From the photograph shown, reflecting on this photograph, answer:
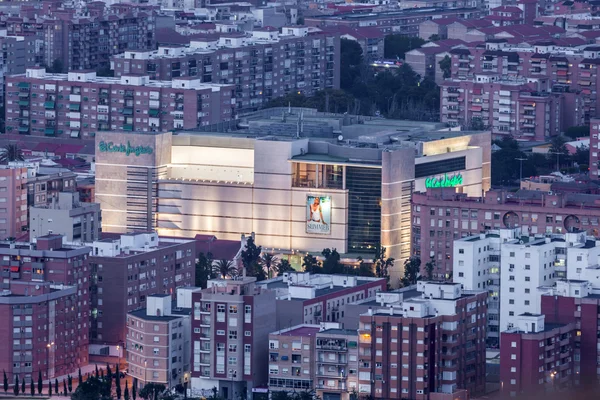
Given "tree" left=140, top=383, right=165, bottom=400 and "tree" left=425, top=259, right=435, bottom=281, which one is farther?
"tree" left=425, top=259, right=435, bottom=281

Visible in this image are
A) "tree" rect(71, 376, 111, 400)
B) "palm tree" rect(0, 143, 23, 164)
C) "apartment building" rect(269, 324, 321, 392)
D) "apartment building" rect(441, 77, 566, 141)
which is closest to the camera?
"apartment building" rect(269, 324, 321, 392)

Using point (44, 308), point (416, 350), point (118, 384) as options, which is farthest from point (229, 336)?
point (44, 308)

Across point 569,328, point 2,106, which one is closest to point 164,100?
point 2,106

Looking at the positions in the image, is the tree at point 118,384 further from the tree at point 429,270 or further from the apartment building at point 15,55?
the apartment building at point 15,55

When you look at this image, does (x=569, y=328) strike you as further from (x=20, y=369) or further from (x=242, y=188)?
(x=242, y=188)

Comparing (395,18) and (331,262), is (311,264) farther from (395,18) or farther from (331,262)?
(395,18)

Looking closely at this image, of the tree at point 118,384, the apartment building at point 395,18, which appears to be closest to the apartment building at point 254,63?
the apartment building at point 395,18

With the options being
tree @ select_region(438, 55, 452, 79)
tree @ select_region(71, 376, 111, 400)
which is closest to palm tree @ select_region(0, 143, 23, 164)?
tree @ select_region(71, 376, 111, 400)

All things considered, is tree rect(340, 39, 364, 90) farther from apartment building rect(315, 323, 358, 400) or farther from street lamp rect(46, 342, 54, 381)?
apartment building rect(315, 323, 358, 400)
